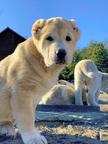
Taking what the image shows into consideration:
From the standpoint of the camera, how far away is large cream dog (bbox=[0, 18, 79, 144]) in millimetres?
2674

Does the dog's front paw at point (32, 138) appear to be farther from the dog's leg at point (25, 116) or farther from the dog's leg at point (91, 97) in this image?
the dog's leg at point (91, 97)

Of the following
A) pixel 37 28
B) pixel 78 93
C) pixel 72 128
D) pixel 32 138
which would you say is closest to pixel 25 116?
pixel 32 138

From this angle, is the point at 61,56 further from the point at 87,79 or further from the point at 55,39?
the point at 87,79

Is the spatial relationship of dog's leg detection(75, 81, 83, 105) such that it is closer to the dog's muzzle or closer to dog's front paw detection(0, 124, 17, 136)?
dog's front paw detection(0, 124, 17, 136)

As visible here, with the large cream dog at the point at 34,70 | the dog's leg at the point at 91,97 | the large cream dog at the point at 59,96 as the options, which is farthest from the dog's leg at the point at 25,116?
the dog's leg at the point at 91,97

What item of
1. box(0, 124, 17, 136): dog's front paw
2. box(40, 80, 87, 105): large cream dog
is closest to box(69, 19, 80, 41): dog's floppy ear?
box(0, 124, 17, 136): dog's front paw

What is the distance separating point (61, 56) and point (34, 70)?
0.87 ft

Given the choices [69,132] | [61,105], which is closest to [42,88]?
[69,132]

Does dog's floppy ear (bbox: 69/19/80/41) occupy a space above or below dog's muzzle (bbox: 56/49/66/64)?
above

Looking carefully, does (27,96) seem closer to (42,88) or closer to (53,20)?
(42,88)

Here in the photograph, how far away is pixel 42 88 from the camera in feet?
9.21

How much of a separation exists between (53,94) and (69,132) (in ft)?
7.35

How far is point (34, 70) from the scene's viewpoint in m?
2.80

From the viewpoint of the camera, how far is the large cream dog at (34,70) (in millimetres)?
2674
